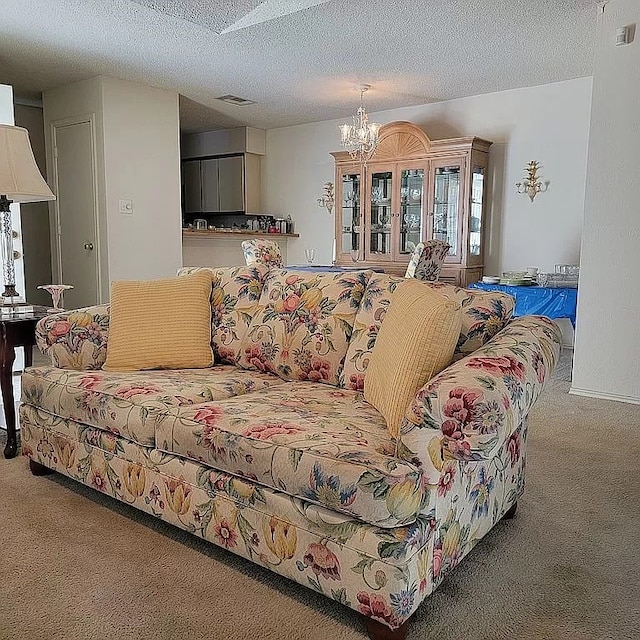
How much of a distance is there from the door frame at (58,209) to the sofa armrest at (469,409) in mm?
4427

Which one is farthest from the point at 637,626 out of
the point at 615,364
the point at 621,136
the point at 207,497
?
the point at 621,136

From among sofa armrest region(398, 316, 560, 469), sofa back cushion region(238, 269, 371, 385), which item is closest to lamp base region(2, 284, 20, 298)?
sofa back cushion region(238, 269, 371, 385)

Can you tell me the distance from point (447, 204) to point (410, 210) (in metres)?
0.41

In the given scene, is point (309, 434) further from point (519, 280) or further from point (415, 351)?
point (519, 280)

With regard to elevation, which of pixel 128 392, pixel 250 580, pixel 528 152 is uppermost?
pixel 528 152

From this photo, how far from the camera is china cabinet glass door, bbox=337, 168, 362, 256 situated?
20.3 feet

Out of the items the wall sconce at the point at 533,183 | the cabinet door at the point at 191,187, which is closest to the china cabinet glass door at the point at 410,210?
the wall sconce at the point at 533,183

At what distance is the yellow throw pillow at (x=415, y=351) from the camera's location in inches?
64.6

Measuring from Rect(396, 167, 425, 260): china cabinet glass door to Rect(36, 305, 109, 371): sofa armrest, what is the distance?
3.88m

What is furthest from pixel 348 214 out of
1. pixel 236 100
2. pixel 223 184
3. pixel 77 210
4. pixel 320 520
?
pixel 320 520

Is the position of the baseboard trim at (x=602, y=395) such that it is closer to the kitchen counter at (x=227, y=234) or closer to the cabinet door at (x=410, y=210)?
the cabinet door at (x=410, y=210)

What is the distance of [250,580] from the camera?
1.71 meters

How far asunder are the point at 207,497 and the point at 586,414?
2.36 meters

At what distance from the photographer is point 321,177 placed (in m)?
6.95
